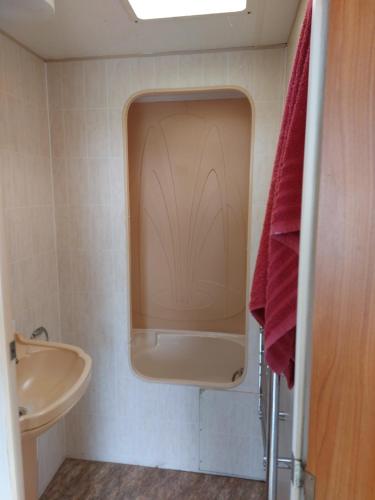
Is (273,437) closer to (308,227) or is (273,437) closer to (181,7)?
(308,227)

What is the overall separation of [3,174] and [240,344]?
1.95 meters

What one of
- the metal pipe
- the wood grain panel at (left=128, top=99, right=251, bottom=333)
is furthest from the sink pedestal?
the wood grain panel at (left=128, top=99, right=251, bottom=333)

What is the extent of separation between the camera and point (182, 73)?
1881 mm

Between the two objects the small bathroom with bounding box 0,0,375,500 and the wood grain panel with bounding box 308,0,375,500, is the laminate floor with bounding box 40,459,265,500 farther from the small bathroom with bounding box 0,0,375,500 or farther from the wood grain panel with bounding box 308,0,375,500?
the wood grain panel with bounding box 308,0,375,500

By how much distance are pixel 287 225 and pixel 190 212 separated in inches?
77.3

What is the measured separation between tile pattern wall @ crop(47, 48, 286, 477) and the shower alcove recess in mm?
387

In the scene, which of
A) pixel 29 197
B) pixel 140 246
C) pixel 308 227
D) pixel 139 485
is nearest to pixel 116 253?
pixel 29 197

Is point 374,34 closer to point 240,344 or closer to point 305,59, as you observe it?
point 305,59

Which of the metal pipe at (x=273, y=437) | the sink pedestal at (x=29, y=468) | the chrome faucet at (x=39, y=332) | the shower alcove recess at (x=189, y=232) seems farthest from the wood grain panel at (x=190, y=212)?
the metal pipe at (x=273, y=437)

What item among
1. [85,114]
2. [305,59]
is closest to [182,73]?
[85,114]

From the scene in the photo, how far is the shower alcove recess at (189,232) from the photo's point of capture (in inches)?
101

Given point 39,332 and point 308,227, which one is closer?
point 308,227

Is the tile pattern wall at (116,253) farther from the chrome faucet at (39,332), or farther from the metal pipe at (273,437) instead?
the metal pipe at (273,437)

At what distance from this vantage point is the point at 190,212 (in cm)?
266
